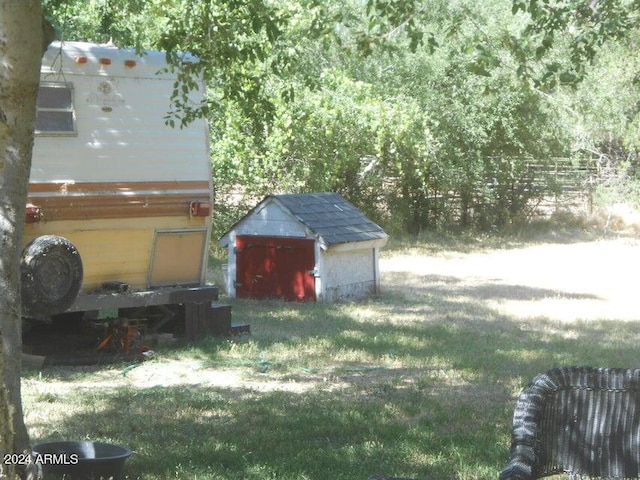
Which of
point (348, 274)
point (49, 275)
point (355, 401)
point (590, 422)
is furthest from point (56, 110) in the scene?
point (590, 422)

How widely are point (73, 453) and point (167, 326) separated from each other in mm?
5859

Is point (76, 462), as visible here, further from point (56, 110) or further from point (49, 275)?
point (56, 110)

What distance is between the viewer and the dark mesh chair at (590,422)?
13.7 feet

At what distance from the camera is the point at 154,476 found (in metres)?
5.78

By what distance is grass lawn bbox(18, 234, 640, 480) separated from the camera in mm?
6316

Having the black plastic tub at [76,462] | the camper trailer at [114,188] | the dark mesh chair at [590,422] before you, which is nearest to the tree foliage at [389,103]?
the camper trailer at [114,188]

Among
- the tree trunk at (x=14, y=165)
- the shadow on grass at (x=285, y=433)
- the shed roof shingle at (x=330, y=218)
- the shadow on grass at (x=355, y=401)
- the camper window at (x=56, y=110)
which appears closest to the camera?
the tree trunk at (x=14, y=165)

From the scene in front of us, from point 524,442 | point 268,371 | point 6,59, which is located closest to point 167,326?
point 268,371

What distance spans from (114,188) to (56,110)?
0.93 m

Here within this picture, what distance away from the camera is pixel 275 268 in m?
14.6

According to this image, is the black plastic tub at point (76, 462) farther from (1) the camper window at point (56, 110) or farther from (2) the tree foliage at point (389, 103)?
(1) the camper window at point (56, 110)

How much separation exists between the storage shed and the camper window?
198 inches

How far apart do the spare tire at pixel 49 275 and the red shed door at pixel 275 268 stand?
5.61 meters

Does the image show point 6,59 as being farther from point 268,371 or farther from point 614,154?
point 614,154
